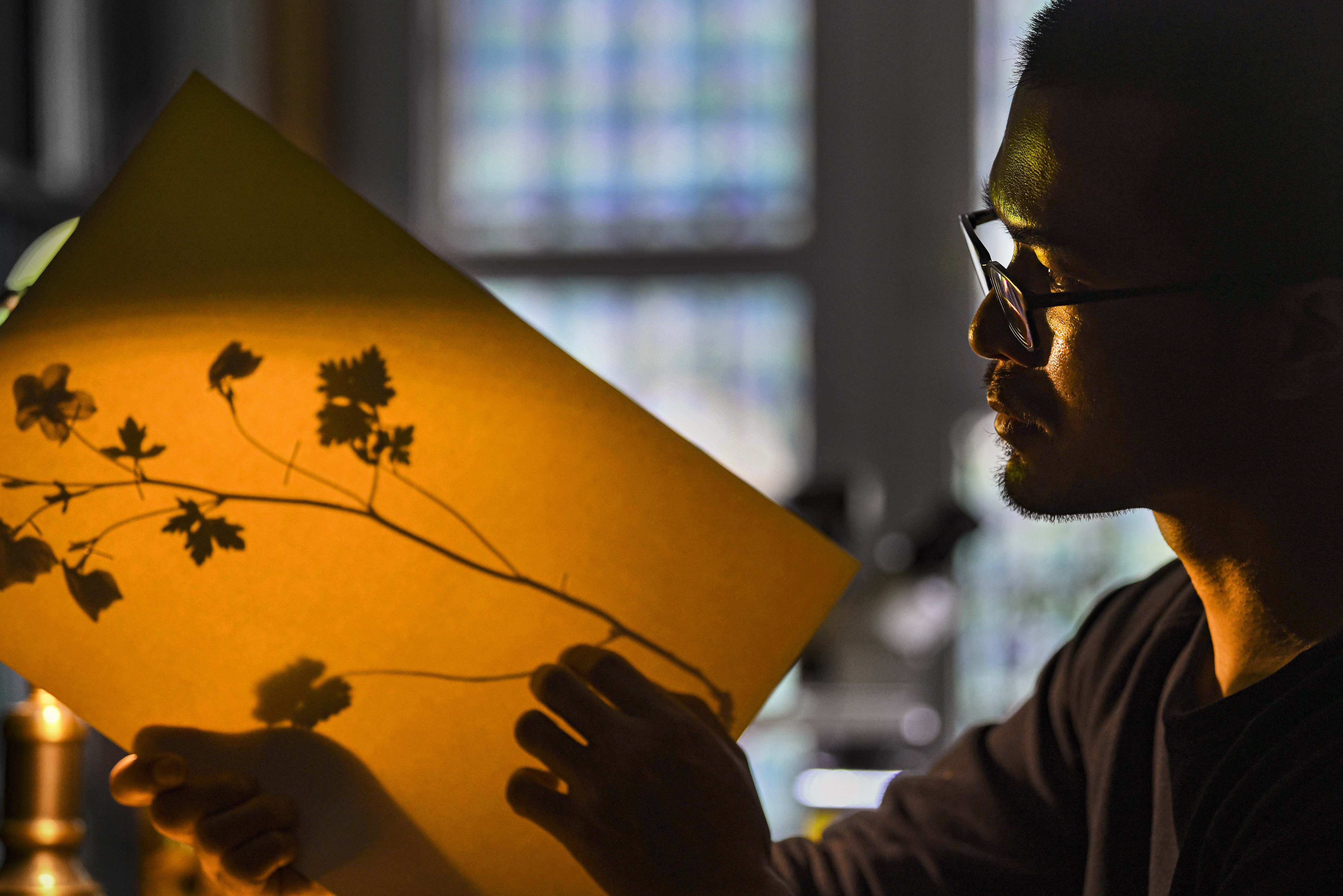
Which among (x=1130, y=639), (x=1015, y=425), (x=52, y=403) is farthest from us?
(x=1130, y=639)

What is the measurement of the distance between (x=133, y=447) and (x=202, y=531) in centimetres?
6

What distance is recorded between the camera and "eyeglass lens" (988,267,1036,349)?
2.43 feet

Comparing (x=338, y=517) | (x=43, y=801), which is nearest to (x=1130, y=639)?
(x=338, y=517)

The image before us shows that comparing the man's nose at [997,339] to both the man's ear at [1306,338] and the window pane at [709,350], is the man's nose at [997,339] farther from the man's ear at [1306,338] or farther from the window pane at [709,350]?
the window pane at [709,350]

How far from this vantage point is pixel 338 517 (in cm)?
69

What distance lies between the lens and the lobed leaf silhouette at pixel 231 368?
678mm

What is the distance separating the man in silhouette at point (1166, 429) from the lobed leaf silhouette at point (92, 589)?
0.09 m

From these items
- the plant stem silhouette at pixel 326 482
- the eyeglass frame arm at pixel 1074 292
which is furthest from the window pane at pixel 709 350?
the plant stem silhouette at pixel 326 482

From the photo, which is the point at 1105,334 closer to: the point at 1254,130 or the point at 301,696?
the point at 1254,130

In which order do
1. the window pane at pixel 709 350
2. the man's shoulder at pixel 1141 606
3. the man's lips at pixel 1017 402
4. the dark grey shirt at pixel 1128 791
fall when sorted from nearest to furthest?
the dark grey shirt at pixel 1128 791 < the man's lips at pixel 1017 402 < the man's shoulder at pixel 1141 606 < the window pane at pixel 709 350

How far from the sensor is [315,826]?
0.71 meters

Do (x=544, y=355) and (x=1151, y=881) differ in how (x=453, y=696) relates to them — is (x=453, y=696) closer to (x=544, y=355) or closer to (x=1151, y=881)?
(x=544, y=355)

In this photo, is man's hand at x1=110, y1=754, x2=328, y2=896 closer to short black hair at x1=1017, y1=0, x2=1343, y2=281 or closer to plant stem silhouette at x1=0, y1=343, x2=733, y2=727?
plant stem silhouette at x1=0, y1=343, x2=733, y2=727

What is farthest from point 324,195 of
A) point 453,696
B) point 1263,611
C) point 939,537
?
point 939,537
